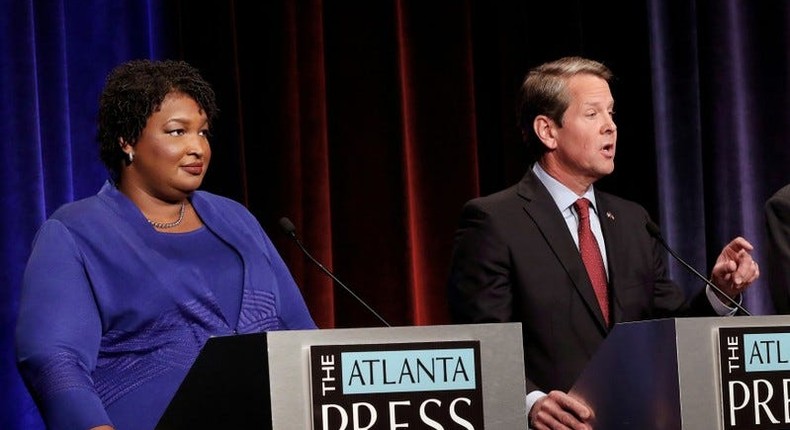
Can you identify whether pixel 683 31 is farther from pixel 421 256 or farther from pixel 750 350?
pixel 750 350

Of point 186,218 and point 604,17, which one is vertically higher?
point 604,17

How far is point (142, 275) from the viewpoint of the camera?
2.26m

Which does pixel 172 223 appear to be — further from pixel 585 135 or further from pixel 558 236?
pixel 585 135

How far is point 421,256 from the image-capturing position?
158 inches

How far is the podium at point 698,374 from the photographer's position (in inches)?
78.3

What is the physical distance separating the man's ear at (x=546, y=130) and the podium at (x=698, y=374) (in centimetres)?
118

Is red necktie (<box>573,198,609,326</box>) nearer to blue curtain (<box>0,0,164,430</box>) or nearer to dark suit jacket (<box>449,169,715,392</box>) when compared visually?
dark suit jacket (<box>449,169,715,392</box>)

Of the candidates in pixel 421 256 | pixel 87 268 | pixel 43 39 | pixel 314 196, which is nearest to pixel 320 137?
pixel 314 196

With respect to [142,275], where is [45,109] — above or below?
above

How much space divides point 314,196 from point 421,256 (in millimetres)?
469

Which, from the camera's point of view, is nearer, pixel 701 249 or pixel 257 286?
pixel 257 286

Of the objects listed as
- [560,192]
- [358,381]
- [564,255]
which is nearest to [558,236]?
[564,255]

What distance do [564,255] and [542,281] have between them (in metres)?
0.08

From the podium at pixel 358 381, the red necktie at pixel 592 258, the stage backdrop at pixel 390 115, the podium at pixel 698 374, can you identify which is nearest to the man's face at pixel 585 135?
the red necktie at pixel 592 258
